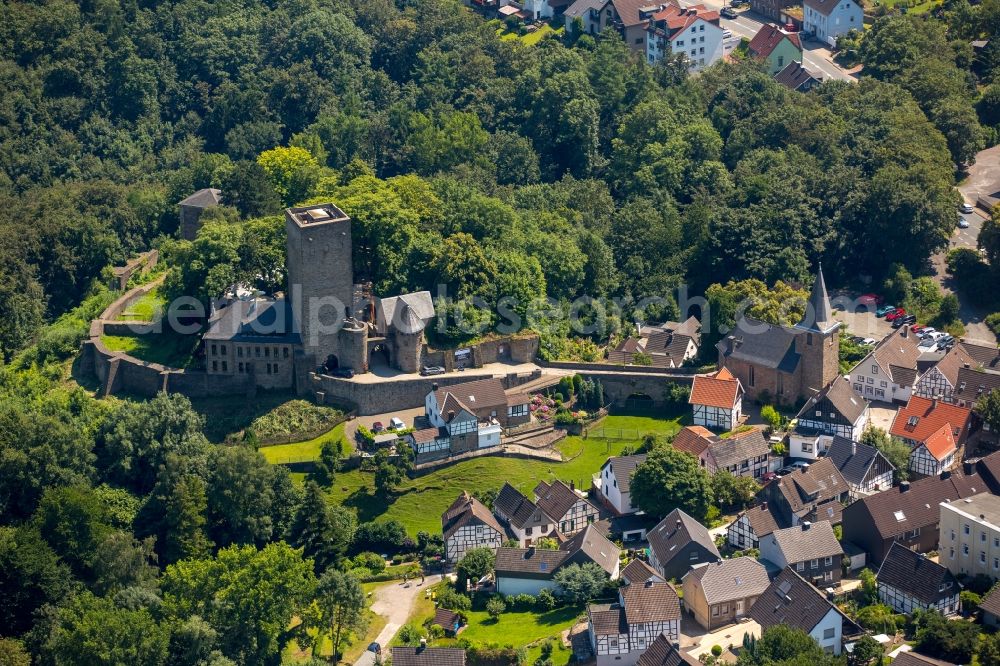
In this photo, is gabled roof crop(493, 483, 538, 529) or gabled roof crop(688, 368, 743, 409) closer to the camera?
gabled roof crop(493, 483, 538, 529)

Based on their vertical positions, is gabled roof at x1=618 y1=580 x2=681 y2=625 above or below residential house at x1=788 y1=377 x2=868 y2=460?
below

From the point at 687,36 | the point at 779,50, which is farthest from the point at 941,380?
the point at 687,36

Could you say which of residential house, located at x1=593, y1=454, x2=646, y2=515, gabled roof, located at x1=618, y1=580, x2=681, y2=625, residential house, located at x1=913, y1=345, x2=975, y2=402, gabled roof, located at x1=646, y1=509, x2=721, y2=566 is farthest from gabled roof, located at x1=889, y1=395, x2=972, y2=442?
gabled roof, located at x1=618, y1=580, x2=681, y2=625

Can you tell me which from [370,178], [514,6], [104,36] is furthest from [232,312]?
[514,6]

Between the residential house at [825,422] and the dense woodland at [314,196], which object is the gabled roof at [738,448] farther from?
the dense woodland at [314,196]

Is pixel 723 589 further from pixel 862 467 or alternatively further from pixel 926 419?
pixel 926 419

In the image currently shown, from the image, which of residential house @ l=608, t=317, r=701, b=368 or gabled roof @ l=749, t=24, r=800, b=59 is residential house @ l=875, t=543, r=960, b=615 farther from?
gabled roof @ l=749, t=24, r=800, b=59
